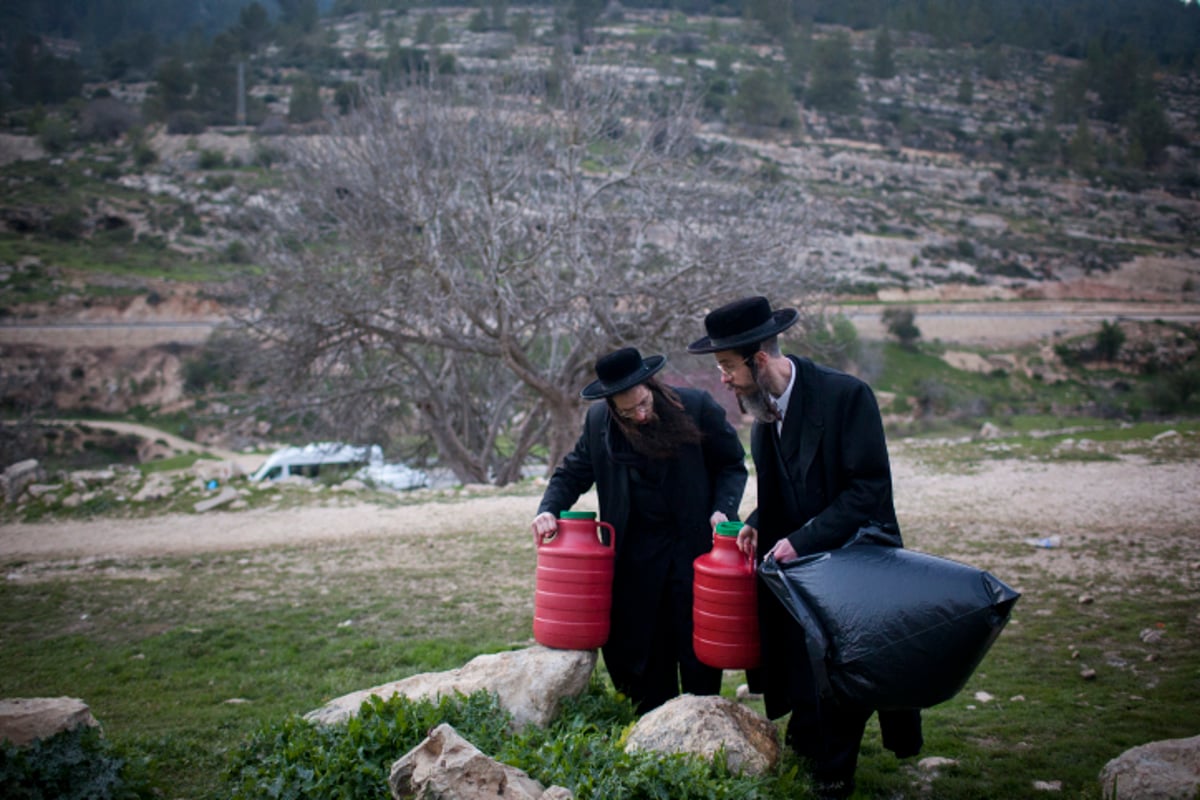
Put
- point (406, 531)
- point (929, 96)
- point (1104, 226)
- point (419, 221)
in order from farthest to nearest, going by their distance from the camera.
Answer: point (929, 96)
point (1104, 226)
point (419, 221)
point (406, 531)

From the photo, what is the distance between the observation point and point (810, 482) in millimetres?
3279

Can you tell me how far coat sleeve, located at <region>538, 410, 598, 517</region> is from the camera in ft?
12.8

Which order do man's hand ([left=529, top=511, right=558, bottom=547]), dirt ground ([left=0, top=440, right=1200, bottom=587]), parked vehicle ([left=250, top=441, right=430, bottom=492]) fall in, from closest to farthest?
man's hand ([left=529, top=511, right=558, bottom=547]) < dirt ground ([left=0, top=440, right=1200, bottom=587]) < parked vehicle ([left=250, top=441, right=430, bottom=492])

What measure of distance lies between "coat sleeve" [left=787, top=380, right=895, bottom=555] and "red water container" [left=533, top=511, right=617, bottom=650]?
0.91 meters

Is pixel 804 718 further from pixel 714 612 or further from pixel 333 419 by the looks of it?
pixel 333 419

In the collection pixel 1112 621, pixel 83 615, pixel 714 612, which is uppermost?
pixel 714 612

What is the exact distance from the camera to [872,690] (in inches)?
107

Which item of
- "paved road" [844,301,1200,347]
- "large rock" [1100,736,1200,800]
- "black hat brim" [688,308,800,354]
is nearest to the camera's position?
"large rock" [1100,736,1200,800]

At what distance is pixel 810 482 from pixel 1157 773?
4.98ft

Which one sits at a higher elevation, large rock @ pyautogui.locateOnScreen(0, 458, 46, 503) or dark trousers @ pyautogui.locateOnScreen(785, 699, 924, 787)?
dark trousers @ pyautogui.locateOnScreen(785, 699, 924, 787)

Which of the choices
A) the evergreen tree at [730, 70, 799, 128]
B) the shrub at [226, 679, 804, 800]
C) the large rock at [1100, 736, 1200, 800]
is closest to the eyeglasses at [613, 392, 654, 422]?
the shrub at [226, 679, 804, 800]

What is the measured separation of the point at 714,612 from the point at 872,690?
77 cm

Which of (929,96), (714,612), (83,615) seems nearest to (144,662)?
(83,615)

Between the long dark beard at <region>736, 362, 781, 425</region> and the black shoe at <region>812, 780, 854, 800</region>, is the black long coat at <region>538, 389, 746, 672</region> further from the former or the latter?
the black shoe at <region>812, 780, 854, 800</region>
